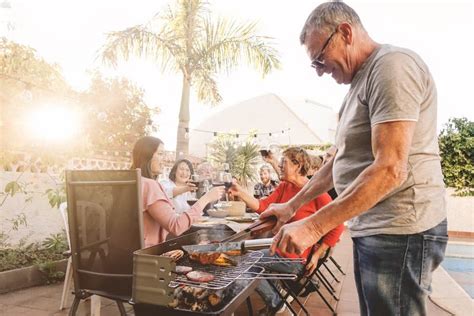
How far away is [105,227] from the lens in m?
2.09

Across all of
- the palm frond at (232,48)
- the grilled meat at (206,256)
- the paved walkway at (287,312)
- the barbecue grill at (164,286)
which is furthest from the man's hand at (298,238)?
the palm frond at (232,48)

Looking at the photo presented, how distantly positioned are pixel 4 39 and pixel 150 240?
3.59m

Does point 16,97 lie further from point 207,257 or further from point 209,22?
point 209,22

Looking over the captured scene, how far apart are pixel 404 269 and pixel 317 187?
69 centimetres

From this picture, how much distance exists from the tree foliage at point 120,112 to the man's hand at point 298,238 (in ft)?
34.1

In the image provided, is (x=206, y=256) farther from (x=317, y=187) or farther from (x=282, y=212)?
(x=317, y=187)

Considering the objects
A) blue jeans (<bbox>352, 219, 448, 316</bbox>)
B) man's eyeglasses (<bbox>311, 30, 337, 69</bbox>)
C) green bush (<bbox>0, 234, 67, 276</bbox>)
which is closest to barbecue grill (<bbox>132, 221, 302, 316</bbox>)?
blue jeans (<bbox>352, 219, 448, 316</bbox>)

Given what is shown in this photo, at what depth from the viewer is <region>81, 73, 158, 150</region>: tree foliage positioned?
11.2m

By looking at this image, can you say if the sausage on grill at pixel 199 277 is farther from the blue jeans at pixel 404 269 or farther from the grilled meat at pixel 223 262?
the blue jeans at pixel 404 269

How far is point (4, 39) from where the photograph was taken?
4.56 meters

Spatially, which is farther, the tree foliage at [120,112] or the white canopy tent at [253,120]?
the white canopy tent at [253,120]

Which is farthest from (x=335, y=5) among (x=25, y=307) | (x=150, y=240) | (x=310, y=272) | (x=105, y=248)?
(x=25, y=307)

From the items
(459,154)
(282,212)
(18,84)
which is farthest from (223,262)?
(459,154)

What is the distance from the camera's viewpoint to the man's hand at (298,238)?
1.16m
